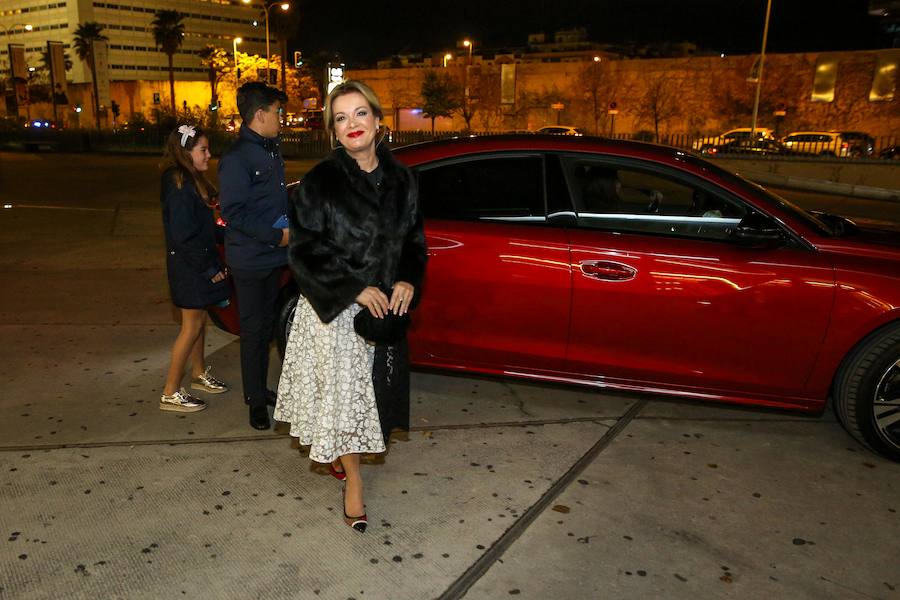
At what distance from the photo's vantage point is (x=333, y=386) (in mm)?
2934

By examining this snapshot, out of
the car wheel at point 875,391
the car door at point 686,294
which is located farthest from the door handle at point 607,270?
the car wheel at point 875,391

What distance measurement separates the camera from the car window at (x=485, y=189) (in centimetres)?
411

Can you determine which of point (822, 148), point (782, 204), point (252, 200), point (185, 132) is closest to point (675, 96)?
point (822, 148)

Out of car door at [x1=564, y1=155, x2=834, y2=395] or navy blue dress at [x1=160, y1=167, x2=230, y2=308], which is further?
navy blue dress at [x1=160, y1=167, x2=230, y2=308]

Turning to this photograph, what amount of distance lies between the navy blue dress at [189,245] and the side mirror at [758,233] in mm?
2838

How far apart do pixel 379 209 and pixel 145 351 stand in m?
3.21

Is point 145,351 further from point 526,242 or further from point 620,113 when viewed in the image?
point 620,113

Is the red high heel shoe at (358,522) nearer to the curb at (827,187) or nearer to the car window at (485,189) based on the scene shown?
the car window at (485,189)

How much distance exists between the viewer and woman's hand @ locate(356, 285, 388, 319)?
281 cm

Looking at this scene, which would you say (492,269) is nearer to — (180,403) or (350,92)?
(350,92)

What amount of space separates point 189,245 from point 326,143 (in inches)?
1125

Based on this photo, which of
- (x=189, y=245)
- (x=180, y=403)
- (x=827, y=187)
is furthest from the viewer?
(x=827, y=187)

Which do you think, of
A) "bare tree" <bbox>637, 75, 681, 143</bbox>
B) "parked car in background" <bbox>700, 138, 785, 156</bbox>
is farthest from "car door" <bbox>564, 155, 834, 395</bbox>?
"bare tree" <bbox>637, 75, 681, 143</bbox>

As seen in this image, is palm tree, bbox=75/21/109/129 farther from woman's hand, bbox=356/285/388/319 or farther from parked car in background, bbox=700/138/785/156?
woman's hand, bbox=356/285/388/319
